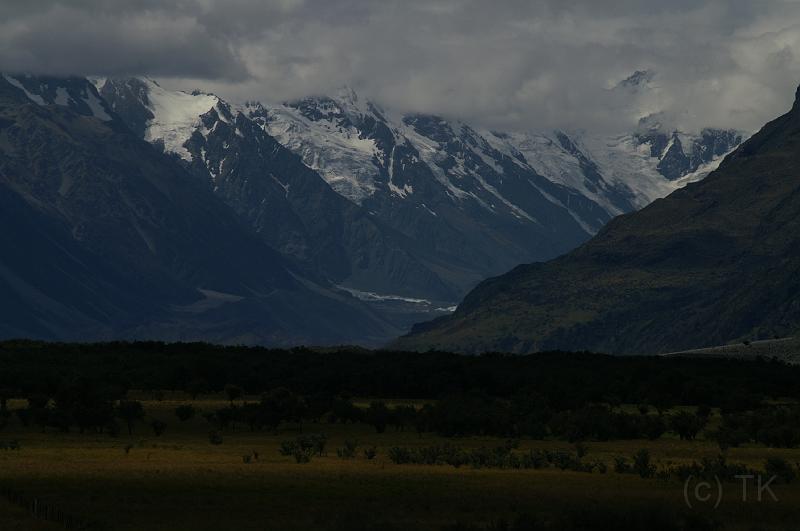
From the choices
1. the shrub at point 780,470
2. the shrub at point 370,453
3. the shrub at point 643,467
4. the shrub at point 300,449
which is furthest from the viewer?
the shrub at point 370,453

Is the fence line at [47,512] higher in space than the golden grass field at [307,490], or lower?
lower

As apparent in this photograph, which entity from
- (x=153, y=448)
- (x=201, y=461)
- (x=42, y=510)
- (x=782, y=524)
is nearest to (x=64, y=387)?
(x=153, y=448)

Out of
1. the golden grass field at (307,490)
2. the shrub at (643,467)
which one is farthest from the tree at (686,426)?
the shrub at (643,467)

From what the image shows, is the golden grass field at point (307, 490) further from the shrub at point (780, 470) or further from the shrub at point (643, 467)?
the shrub at point (780, 470)

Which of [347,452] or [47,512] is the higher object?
[347,452]

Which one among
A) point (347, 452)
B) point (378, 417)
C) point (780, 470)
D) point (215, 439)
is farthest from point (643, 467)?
point (378, 417)

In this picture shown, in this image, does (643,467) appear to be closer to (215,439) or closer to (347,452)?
(347,452)

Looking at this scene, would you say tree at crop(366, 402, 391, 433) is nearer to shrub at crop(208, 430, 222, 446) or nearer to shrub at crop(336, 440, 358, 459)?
shrub at crop(208, 430, 222, 446)

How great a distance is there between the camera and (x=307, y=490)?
324 feet

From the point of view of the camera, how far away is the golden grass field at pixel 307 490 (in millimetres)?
84562

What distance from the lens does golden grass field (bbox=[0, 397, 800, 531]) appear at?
84.6m

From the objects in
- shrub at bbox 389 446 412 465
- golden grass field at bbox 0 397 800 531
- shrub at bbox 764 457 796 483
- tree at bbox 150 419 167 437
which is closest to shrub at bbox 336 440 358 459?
golden grass field at bbox 0 397 800 531

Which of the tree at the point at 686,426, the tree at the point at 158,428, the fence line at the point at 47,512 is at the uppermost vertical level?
the tree at the point at 686,426

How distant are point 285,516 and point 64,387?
263 ft
